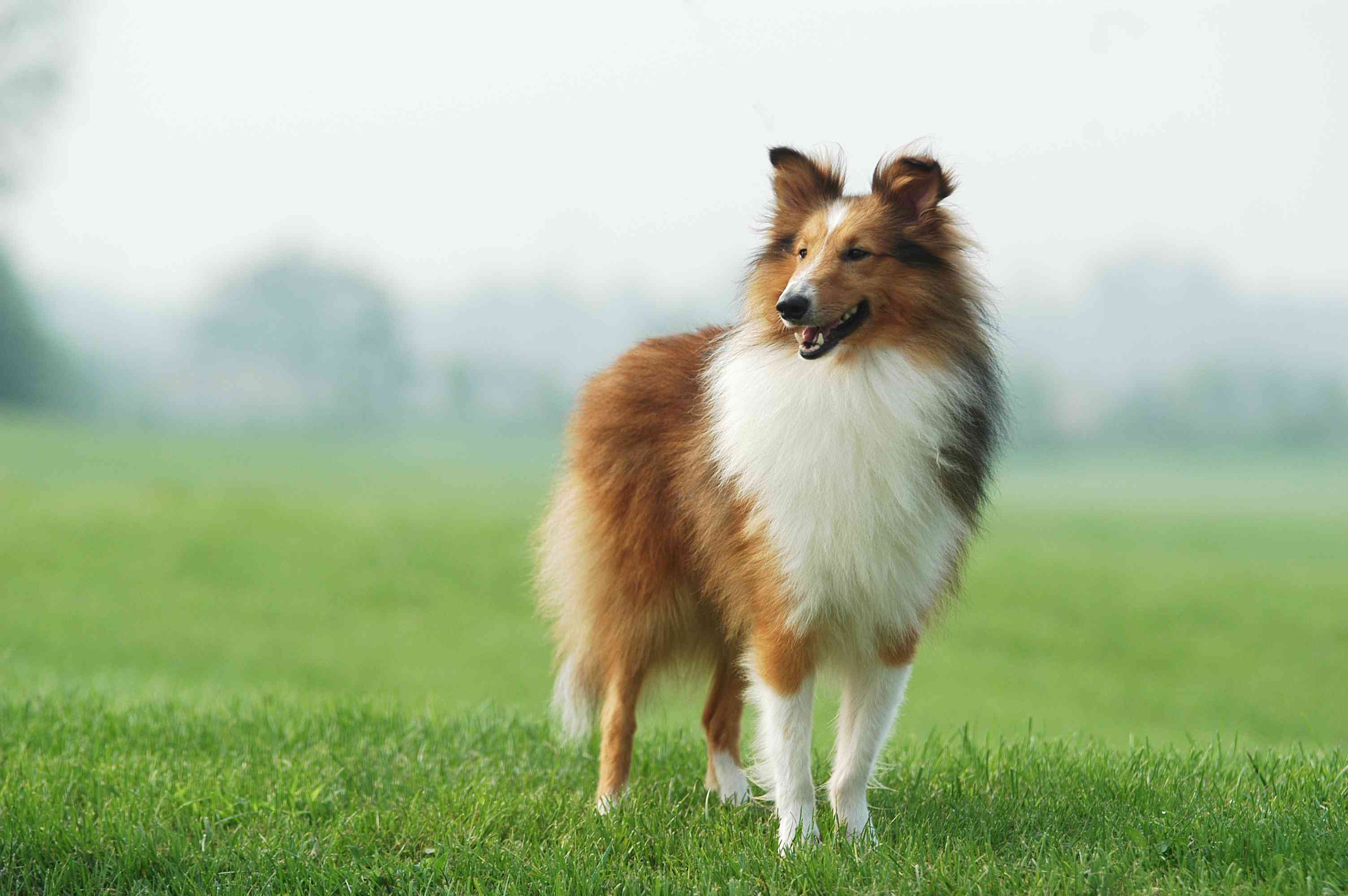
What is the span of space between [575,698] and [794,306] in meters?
2.39

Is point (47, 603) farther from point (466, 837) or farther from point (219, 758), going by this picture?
point (466, 837)

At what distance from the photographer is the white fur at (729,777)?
16.4ft

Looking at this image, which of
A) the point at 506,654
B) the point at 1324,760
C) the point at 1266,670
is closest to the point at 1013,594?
the point at 1266,670

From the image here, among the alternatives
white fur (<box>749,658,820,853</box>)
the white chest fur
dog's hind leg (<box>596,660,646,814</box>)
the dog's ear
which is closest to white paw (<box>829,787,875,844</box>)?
white fur (<box>749,658,820,853</box>)

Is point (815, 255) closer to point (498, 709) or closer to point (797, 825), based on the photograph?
point (797, 825)

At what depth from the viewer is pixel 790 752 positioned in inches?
163

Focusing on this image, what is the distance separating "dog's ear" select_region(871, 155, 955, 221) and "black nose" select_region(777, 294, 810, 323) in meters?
0.57

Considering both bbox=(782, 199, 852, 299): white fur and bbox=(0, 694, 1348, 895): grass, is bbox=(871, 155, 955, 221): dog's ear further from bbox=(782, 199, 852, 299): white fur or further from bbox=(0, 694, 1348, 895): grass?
bbox=(0, 694, 1348, 895): grass

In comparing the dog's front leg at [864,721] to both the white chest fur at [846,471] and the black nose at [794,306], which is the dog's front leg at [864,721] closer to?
the white chest fur at [846,471]

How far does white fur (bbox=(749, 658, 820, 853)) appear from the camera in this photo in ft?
13.6

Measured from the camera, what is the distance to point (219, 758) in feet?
18.2

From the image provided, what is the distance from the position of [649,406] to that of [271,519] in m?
11.0

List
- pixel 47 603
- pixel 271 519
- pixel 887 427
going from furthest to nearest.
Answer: pixel 271 519, pixel 47 603, pixel 887 427

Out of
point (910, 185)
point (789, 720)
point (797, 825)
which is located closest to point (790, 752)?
point (789, 720)
